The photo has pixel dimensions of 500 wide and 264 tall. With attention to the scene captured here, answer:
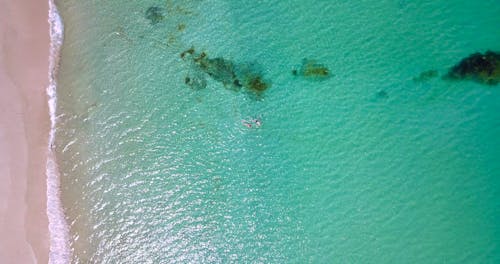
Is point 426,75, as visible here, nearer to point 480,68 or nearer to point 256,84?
point 480,68

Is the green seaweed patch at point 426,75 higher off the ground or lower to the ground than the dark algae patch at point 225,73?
lower

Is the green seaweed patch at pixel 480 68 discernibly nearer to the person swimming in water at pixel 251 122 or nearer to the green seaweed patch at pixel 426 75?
the green seaweed patch at pixel 426 75

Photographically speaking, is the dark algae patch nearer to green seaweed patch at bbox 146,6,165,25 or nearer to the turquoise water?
the turquoise water

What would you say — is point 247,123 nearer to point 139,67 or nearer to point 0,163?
point 139,67

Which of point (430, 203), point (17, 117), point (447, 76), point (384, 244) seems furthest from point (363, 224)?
point (17, 117)

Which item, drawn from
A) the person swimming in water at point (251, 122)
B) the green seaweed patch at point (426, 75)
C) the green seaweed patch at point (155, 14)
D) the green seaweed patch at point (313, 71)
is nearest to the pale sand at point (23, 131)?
the green seaweed patch at point (155, 14)
